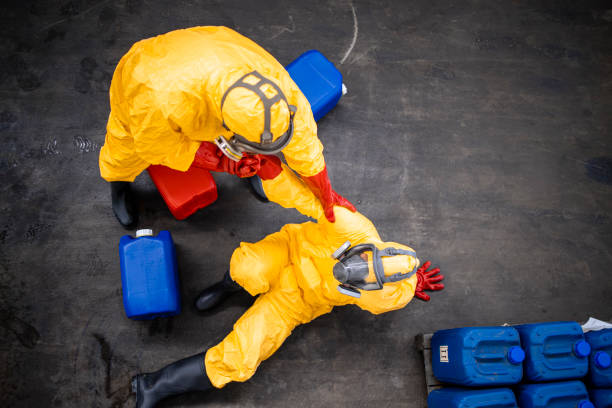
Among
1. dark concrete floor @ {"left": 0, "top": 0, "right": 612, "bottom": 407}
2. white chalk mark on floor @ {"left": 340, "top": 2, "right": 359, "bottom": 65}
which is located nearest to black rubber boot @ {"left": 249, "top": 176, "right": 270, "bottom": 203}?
dark concrete floor @ {"left": 0, "top": 0, "right": 612, "bottom": 407}

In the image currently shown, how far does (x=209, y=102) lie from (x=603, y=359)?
3073mm

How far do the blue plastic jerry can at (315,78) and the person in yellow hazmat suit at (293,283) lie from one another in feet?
3.36

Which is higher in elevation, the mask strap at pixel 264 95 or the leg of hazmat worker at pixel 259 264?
the mask strap at pixel 264 95

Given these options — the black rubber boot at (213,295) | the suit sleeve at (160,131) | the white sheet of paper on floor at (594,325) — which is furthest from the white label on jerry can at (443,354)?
the suit sleeve at (160,131)

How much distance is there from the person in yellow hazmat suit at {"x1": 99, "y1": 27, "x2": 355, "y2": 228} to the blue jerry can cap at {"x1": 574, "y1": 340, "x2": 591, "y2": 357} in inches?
83.6

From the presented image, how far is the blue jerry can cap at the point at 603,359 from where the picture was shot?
2811 mm

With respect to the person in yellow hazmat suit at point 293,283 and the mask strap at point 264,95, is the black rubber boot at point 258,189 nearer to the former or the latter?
the person in yellow hazmat suit at point 293,283

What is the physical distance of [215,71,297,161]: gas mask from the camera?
6.13 ft

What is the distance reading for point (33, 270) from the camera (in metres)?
3.13

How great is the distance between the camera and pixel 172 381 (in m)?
2.77

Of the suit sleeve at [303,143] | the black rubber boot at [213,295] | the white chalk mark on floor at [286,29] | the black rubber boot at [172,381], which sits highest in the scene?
the suit sleeve at [303,143]

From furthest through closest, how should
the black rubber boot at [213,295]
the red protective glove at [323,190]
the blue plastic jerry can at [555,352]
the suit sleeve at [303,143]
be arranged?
the black rubber boot at [213,295] < the blue plastic jerry can at [555,352] < the red protective glove at [323,190] < the suit sleeve at [303,143]

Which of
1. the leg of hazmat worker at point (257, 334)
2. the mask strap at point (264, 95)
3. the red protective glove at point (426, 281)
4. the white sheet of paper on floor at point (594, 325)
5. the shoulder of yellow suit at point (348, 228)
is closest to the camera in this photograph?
the mask strap at point (264, 95)

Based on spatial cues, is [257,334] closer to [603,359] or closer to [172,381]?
[172,381]
